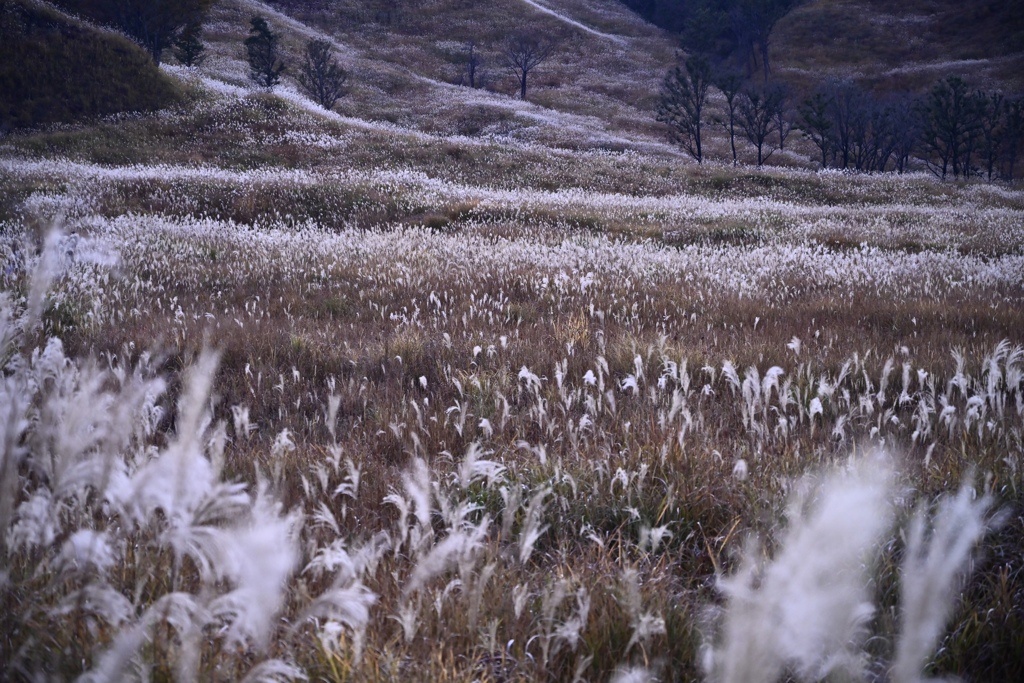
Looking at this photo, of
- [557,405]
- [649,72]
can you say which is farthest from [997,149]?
[557,405]

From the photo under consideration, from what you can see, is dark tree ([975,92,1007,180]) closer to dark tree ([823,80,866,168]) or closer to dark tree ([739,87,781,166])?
dark tree ([823,80,866,168])

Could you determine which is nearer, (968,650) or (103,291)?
(968,650)

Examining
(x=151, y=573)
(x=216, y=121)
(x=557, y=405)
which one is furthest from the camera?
(x=216, y=121)

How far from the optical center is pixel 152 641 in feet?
4.25

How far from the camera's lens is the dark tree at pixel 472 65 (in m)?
66.9

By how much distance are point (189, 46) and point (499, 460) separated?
5109 cm

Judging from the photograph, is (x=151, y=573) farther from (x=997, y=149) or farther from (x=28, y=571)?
(x=997, y=149)

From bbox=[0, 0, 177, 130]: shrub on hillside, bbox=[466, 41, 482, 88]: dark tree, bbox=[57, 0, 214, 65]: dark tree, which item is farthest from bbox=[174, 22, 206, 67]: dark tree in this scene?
bbox=[466, 41, 482, 88]: dark tree

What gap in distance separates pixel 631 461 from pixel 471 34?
85.1 meters

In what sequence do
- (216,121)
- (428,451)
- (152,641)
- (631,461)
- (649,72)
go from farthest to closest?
1. (649,72)
2. (216,121)
3. (428,451)
4. (631,461)
5. (152,641)

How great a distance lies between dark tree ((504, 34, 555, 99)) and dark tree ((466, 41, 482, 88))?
3275mm

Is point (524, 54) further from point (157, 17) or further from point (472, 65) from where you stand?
point (157, 17)

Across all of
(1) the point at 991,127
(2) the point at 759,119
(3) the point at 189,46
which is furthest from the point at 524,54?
(1) the point at 991,127

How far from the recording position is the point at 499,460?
2.63 meters
